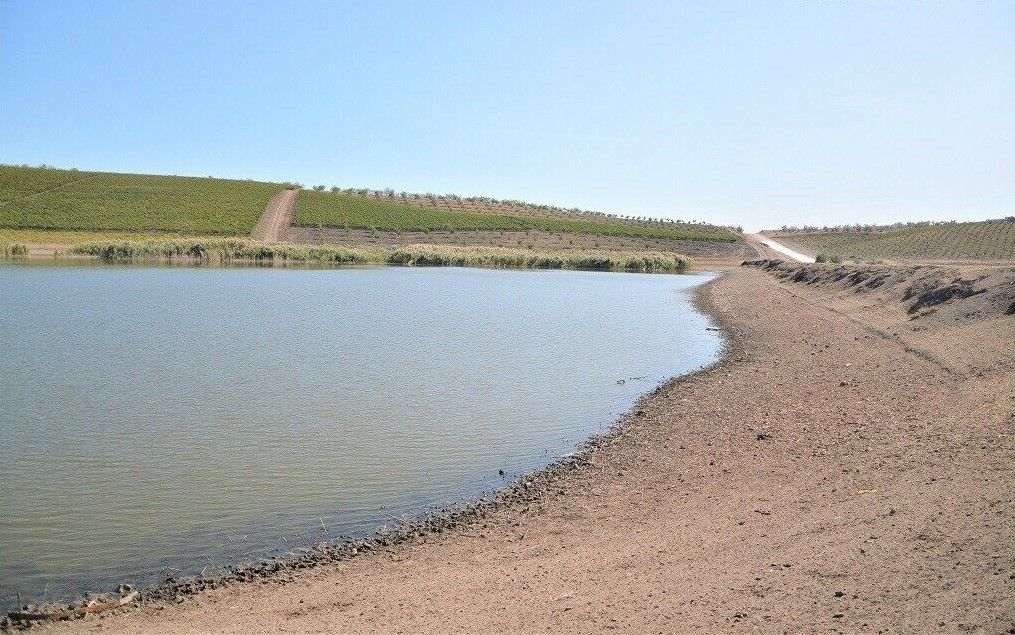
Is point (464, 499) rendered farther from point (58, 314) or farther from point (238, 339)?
point (58, 314)

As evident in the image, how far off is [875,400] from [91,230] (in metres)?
79.1

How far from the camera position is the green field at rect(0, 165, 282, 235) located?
77.5 meters

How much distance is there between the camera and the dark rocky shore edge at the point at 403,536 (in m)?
6.10

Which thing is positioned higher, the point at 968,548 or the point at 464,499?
the point at 968,548

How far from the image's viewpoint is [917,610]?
4.90 m

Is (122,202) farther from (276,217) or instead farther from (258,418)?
(258,418)

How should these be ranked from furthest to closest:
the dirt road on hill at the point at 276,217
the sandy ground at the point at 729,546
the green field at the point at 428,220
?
1. the green field at the point at 428,220
2. the dirt road on hill at the point at 276,217
3. the sandy ground at the point at 729,546

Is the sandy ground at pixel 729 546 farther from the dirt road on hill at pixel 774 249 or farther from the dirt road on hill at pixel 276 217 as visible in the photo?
the dirt road on hill at pixel 276 217

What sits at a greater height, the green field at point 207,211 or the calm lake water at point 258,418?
the green field at point 207,211

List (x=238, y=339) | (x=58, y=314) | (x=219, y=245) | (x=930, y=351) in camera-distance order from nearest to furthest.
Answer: (x=930, y=351), (x=238, y=339), (x=58, y=314), (x=219, y=245)

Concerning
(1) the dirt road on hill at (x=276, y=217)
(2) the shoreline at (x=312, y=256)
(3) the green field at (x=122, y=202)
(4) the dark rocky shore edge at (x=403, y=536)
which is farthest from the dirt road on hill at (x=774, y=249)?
(4) the dark rocky shore edge at (x=403, y=536)

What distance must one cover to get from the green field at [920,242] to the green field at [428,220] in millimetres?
14167

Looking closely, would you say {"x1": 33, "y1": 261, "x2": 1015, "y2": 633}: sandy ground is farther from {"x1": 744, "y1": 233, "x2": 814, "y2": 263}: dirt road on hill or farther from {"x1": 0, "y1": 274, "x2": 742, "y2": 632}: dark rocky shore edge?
{"x1": 744, "y1": 233, "x2": 814, "y2": 263}: dirt road on hill

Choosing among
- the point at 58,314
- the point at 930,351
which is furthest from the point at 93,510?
the point at 58,314
